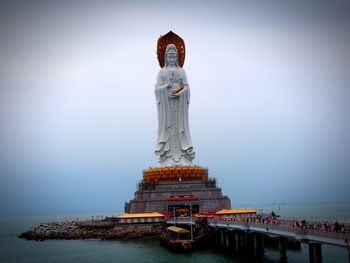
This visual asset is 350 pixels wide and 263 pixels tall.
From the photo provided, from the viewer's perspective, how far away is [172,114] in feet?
117

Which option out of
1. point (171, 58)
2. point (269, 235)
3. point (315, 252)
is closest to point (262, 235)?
point (269, 235)

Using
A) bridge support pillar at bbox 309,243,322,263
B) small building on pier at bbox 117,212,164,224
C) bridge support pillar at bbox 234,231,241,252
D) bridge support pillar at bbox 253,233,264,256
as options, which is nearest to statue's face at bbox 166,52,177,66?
small building on pier at bbox 117,212,164,224

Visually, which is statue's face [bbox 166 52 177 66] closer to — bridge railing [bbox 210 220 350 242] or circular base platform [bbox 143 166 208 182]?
circular base platform [bbox 143 166 208 182]

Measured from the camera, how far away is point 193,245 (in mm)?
22875

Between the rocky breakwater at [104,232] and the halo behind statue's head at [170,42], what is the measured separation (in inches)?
540

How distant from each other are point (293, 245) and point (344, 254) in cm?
258

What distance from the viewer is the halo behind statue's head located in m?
36.2

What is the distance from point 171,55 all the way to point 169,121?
5030mm

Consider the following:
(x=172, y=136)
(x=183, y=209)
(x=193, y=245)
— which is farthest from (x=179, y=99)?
(x=193, y=245)

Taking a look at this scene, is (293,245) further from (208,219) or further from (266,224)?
(266,224)

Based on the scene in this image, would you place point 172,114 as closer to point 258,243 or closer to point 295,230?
Result: point 258,243

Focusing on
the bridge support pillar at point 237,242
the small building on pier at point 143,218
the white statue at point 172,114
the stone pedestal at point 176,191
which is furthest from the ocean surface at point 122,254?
the white statue at point 172,114

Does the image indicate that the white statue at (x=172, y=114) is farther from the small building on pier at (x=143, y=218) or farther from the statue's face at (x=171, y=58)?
the small building on pier at (x=143, y=218)

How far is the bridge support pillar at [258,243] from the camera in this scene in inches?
830
